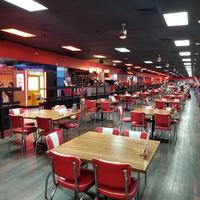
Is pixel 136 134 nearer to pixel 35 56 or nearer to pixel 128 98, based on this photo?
pixel 128 98

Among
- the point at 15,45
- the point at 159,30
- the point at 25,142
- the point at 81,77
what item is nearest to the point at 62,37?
the point at 15,45

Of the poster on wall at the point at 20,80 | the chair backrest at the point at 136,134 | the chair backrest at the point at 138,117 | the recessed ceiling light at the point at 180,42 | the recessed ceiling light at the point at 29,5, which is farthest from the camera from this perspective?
the poster on wall at the point at 20,80

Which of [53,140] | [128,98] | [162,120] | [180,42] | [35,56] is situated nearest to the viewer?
[53,140]

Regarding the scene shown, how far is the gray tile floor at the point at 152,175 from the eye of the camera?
2.95 m

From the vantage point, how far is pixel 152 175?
357 centimetres

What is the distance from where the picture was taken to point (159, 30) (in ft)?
21.5

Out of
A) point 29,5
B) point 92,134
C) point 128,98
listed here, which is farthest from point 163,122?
point 128,98

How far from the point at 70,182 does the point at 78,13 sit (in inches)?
153

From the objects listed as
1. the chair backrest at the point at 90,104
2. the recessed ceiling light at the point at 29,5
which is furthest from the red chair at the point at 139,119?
the recessed ceiling light at the point at 29,5

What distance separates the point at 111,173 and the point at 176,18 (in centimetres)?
457

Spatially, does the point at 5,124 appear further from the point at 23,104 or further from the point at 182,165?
Answer: the point at 23,104

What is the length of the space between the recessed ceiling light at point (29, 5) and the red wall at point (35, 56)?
4547 millimetres

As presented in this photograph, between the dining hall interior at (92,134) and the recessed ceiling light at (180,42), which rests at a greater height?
the recessed ceiling light at (180,42)

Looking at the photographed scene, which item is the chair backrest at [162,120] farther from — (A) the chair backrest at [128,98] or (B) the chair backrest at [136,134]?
(A) the chair backrest at [128,98]
